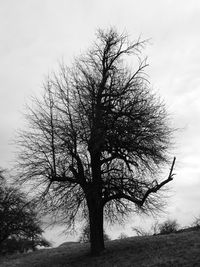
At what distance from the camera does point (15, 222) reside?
38125 millimetres

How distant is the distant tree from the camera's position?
124ft

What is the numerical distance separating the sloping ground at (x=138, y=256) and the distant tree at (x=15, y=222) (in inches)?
460

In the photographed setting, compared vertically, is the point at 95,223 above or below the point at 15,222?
below

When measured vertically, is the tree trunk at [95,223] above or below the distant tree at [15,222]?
below

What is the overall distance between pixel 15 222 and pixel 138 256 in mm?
20743

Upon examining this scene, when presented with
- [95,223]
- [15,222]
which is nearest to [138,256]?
A: [95,223]

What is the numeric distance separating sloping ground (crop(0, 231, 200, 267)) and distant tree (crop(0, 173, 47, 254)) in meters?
11.7

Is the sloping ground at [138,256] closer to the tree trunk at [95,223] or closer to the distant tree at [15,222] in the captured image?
the tree trunk at [95,223]

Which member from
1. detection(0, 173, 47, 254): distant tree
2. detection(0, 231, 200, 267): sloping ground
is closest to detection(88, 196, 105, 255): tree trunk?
detection(0, 231, 200, 267): sloping ground

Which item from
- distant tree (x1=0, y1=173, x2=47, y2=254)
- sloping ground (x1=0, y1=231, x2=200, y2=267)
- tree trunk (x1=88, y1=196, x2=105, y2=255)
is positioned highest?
distant tree (x1=0, y1=173, x2=47, y2=254)

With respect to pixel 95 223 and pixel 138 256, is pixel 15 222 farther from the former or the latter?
pixel 138 256

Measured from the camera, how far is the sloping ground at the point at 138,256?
58.4ft

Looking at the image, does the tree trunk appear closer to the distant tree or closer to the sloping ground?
the sloping ground

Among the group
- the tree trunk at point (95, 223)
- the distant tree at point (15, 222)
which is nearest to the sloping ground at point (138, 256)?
the tree trunk at point (95, 223)
